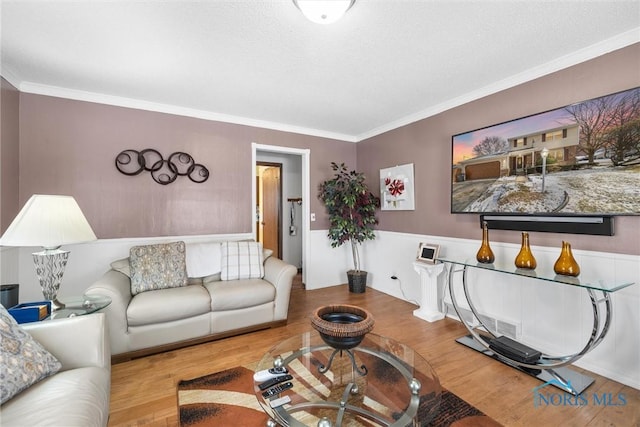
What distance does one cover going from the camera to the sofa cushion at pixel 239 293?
2.54 metres

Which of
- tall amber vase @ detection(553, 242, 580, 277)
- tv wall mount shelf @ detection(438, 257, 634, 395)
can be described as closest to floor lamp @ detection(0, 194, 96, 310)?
tv wall mount shelf @ detection(438, 257, 634, 395)

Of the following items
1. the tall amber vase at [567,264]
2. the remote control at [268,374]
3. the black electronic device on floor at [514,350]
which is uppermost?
the tall amber vase at [567,264]

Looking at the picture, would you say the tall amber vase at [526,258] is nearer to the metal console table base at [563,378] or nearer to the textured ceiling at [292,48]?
the metal console table base at [563,378]

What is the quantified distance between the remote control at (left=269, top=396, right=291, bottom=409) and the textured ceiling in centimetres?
218

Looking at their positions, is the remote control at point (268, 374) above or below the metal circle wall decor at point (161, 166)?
below

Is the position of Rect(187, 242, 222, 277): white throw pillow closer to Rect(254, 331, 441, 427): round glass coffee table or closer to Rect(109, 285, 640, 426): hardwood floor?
Rect(109, 285, 640, 426): hardwood floor

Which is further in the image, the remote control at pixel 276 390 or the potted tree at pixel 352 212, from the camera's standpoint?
the potted tree at pixel 352 212

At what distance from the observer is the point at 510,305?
255 cm

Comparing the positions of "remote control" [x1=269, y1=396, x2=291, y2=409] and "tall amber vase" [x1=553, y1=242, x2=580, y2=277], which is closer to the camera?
"remote control" [x1=269, y1=396, x2=291, y2=409]

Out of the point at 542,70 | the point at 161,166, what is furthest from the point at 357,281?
the point at 542,70

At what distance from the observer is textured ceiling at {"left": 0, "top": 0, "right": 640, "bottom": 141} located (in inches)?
68.0

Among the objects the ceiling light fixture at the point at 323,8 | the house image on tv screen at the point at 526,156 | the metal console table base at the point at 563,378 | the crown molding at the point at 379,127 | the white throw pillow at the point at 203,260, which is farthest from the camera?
the white throw pillow at the point at 203,260

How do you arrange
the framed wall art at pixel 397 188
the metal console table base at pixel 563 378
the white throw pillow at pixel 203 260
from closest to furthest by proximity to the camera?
the metal console table base at pixel 563 378, the white throw pillow at pixel 203 260, the framed wall art at pixel 397 188

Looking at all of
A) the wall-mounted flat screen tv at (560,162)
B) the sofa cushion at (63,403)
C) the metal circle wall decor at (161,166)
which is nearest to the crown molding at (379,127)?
the wall-mounted flat screen tv at (560,162)
